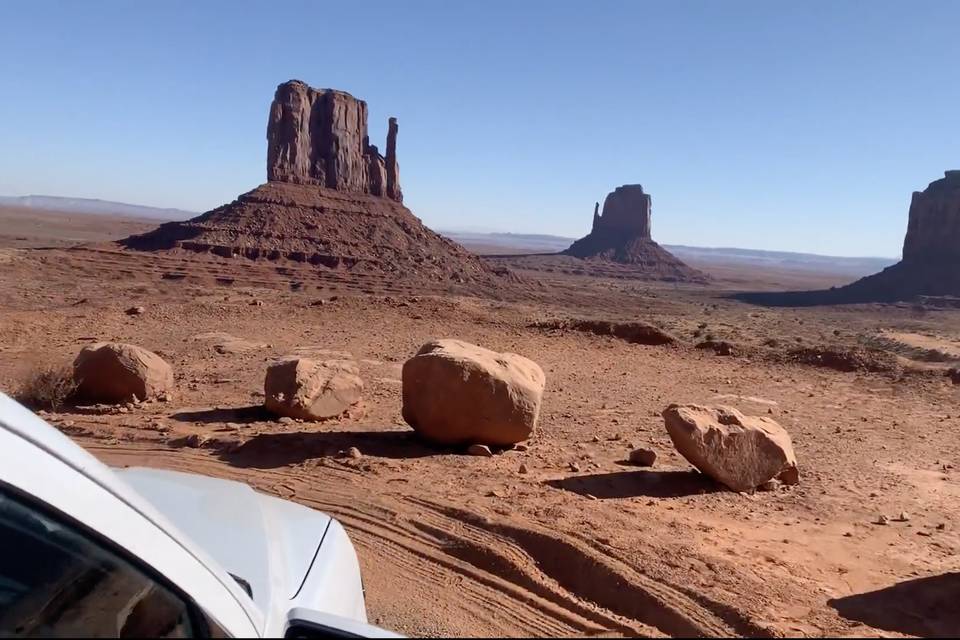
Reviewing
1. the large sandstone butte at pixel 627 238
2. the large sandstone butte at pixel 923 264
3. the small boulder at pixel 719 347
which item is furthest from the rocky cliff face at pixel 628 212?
the small boulder at pixel 719 347

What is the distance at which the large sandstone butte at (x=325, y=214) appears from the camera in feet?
183

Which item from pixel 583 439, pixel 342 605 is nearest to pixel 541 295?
pixel 583 439

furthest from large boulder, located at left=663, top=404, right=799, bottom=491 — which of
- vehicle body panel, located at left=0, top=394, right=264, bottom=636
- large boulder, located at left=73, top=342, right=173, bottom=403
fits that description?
large boulder, located at left=73, top=342, right=173, bottom=403

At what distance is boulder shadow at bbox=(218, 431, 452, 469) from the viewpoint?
26.4ft

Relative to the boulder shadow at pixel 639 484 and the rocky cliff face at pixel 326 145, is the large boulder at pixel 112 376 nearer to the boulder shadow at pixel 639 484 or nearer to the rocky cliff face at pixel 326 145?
the boulder shadow at pixel 639 484

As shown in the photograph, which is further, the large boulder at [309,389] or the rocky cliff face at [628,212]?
the rocky cliff face at [628,212]

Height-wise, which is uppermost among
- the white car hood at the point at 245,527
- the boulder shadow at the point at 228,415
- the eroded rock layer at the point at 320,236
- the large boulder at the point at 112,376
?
the eroded rock layer at the point at 320,236

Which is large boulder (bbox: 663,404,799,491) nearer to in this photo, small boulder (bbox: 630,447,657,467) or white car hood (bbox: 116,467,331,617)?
small boulder (bbox: 630,447,657,467)

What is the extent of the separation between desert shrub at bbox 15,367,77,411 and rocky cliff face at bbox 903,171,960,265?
3367 inches

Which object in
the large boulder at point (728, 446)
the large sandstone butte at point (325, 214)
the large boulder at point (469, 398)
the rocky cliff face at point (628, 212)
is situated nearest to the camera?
the large boulder at point (728, 446)

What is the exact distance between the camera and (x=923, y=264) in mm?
76438

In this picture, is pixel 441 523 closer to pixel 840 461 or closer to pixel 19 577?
pixel 19 577

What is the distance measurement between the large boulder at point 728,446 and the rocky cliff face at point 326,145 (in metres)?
65.9

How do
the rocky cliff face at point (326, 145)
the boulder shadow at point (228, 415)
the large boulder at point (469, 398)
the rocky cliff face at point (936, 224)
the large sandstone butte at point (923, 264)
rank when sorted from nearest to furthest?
the large boulder at point (469, 398), the boulder shadow at point (228, 415), the rocky cliff face at point (326, 145), the large sandstone butte at point (923, 264), the rocky cliff face at point (936, 224)
